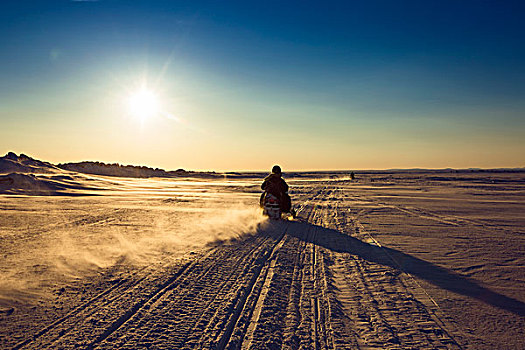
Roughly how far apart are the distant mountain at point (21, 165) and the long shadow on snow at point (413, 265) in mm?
36012

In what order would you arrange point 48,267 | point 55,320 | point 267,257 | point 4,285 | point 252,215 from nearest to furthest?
point 55,320
point 4,285
point 48,267
point 267,257
point 252,215

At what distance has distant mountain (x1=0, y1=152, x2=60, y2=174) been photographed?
113 ft

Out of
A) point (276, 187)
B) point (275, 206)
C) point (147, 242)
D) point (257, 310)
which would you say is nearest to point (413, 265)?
point (257, 310)

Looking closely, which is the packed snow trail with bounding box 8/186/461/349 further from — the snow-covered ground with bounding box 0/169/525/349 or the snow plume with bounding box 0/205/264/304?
the snow plume with bounding box 0/205/264/304

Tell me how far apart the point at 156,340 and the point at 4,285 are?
3.55 meters

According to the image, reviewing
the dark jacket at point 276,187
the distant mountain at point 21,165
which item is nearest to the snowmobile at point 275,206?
the dark jacket at point 276,187

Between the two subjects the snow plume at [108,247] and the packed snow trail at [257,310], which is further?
the snow plume at [108,247]

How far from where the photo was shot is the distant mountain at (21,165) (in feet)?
113

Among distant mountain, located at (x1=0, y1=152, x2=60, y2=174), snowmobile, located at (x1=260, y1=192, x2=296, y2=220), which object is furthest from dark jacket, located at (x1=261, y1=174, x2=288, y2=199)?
distant mountain, located at (x1=0, y1=152, x2=60, y2=174)

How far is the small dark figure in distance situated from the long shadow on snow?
99.5 inches

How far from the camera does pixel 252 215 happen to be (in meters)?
14.5

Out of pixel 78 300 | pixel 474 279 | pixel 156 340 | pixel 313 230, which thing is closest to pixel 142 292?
pixel 78 300

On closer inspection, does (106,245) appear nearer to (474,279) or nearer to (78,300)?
(78,300)

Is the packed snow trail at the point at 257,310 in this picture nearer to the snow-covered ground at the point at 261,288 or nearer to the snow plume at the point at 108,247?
the snow-covered ground at the point at 261,288
